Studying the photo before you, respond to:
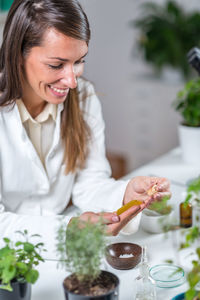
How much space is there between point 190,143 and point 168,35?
185 cm

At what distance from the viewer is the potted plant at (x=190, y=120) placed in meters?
1.92

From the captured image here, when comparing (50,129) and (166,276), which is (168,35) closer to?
(50,129)

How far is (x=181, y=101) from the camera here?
1975 millimetres

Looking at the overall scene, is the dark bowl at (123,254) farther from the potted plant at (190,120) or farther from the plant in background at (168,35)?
the plant in background at (168,35)

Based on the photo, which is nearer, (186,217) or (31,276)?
(31,276)

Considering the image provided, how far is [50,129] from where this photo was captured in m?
1.54

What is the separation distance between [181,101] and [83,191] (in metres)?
0.67

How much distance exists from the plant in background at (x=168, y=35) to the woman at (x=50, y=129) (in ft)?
7.04

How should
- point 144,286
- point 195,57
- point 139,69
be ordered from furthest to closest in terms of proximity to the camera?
point 139,69 → point 195,57 → point 144,286

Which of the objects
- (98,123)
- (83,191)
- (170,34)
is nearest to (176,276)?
(83,191)

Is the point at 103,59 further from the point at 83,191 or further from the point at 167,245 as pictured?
the point at 167,245

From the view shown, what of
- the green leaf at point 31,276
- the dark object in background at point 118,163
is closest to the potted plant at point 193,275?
the green leaf at point 31,276

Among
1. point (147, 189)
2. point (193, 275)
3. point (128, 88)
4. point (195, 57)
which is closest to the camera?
point (193, 275)

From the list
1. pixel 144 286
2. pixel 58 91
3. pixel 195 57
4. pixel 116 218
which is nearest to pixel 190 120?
pixel 195 57
